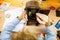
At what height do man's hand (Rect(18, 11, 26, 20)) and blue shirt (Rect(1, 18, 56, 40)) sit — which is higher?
man's hand (Rect(18, 11, 26, 20))

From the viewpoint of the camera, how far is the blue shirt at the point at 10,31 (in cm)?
142

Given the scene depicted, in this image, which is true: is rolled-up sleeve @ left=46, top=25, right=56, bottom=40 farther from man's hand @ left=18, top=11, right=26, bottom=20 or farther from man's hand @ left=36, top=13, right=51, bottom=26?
man's hand @ left=18, top=11, right=26, bottom=20

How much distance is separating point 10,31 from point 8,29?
2cm

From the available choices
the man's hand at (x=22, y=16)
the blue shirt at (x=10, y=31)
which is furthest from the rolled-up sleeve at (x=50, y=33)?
the man's hand at (x=22, y=16)

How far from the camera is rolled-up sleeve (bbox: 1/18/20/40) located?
145 centimetres

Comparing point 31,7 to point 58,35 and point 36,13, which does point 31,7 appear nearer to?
point 36,13

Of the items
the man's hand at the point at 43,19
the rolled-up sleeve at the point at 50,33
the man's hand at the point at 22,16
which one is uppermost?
the man's hand at the point at 22,16

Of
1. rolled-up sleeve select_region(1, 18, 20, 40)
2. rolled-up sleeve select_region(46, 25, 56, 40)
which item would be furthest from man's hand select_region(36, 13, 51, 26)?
rolled-up sleeve select_region(1, 18, 20, 40)

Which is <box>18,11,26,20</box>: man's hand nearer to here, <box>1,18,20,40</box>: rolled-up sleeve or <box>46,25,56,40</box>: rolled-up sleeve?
<box>1,18,20,40</box>: rolled-up sleeve

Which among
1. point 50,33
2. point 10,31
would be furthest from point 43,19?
point 10,31

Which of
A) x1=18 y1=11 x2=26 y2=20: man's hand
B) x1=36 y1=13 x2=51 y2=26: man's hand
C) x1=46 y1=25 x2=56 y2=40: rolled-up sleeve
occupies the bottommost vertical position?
x1=46 y1=25 x2=56 y2=40: rolled-up sleeve

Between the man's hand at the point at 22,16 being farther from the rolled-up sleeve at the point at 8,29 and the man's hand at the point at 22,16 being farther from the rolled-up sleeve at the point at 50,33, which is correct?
the rolled-up sleeve at the point at 50,33

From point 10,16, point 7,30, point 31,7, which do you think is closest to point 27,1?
point 31,7

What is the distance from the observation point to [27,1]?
1.53 m
